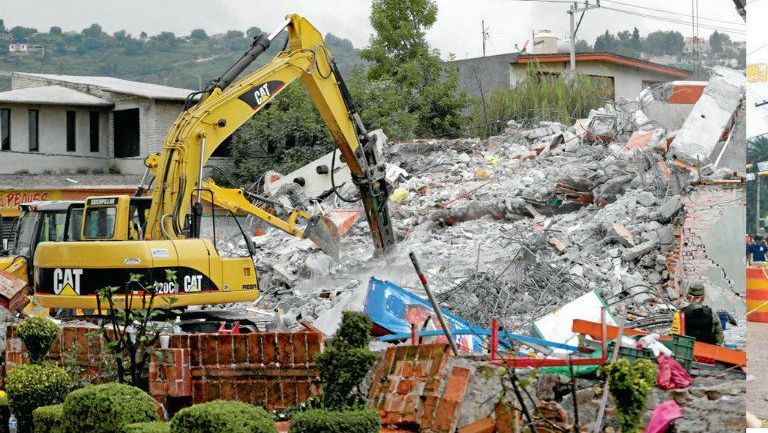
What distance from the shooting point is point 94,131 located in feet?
70.7

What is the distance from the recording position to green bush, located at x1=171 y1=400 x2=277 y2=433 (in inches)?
228

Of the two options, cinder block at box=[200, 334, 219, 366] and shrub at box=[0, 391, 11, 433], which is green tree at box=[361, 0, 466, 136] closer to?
cinder block at box=[200, 334, 219, 366]

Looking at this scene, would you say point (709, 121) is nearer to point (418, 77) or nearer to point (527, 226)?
point (527, 226)

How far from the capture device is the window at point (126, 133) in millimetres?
21234

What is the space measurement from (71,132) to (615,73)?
1028 centimetres

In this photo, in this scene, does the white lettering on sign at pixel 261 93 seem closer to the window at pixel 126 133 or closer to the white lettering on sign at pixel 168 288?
the white lettering on sign at pixel 168 288

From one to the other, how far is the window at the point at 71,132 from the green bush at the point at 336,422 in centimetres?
1653

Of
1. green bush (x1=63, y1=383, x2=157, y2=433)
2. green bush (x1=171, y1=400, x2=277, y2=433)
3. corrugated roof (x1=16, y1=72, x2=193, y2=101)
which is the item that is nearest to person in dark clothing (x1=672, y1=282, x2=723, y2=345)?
green bush (x1=171, y1=400, x2=277, y2=433)

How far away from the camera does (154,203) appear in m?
11.3

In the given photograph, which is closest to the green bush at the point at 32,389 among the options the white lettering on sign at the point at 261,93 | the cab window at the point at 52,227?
the cab window at the point at 52,227

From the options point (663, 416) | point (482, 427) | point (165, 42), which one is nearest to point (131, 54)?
point (165, 42)

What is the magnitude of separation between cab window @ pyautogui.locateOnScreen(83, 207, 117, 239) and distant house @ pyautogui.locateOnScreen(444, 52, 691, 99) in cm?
868

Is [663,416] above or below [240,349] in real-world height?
below

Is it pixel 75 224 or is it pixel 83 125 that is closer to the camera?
pixel 75 224
